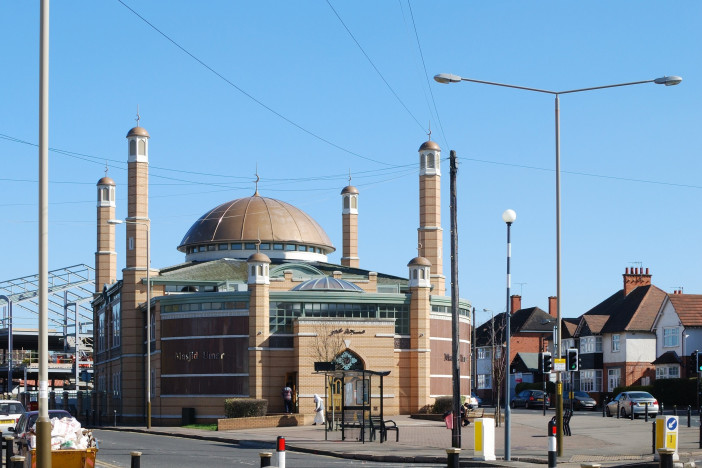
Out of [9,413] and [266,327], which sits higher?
[266,327]

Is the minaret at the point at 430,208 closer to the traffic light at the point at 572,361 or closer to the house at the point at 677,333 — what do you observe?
the house at the point at 677,333

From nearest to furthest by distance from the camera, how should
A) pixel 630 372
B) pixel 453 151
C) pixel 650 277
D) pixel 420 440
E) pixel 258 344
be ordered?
pixel 453 151 → pixel 420 440 → pixel 258 344 → pixel 630 372 → pixel 650 277

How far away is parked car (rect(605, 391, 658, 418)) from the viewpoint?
177ft

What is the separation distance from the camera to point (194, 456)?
3055 cm

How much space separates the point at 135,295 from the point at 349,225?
57.1 ft

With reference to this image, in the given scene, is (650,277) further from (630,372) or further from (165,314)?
(165,314)

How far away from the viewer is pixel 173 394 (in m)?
58.4

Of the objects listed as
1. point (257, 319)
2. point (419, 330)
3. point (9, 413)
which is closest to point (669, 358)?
point (419, 330)

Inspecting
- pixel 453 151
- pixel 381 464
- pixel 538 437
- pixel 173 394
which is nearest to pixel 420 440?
pixel 538 437

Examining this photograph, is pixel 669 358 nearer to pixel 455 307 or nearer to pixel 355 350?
pixel 355 350

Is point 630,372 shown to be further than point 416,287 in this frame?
Yes

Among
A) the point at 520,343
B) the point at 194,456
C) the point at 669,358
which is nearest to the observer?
the point at 194,456

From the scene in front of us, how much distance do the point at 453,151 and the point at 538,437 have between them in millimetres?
12236

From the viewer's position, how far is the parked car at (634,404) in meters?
53.8
